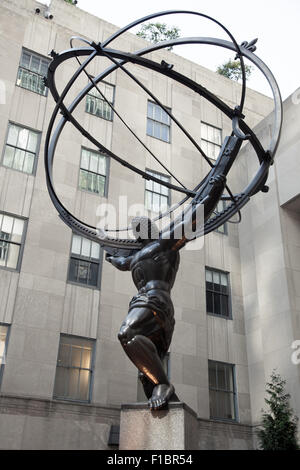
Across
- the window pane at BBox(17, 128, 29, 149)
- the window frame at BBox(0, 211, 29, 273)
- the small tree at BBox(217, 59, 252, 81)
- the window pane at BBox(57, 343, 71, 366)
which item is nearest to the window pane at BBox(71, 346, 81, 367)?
the window pane at BBox(57, 343, 71, 366)

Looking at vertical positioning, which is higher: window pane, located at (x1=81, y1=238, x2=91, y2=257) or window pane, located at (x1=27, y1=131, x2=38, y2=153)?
window pane, located at (x1=27, y1=131, x2=38, y2=153)

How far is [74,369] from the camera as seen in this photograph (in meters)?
14.5

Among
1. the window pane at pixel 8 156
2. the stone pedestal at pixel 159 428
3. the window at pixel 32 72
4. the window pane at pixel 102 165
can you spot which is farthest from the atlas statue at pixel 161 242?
the window at pixel 32 72

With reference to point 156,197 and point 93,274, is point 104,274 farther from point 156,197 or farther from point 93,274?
point 156,197

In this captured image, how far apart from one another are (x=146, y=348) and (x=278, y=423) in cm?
1057

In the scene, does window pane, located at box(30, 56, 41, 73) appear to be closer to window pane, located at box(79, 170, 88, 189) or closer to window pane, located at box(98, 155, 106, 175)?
window pane, located at box(98, 155, 106, 175)

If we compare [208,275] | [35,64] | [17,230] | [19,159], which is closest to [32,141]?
[19,159]

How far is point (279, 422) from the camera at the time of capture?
15.0 metres

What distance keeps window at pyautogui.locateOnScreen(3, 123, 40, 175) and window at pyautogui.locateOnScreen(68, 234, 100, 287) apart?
3.07m

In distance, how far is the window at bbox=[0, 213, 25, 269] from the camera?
1492 centimetres

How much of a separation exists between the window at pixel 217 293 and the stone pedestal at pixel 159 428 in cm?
1206

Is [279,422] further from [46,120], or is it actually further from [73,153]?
[46,120]

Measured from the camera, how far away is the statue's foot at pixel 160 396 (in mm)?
6008
